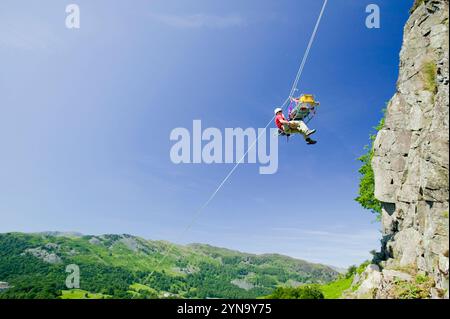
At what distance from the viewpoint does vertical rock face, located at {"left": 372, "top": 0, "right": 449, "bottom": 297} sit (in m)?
22.2

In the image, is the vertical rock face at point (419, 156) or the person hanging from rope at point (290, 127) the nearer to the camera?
the person hanging from rope at point (290, 127)

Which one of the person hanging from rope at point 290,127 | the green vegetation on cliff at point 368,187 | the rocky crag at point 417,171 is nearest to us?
the person hanging from rope at point 290,127

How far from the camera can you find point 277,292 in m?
34.1

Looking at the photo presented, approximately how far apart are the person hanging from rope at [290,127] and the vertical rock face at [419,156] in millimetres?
8819

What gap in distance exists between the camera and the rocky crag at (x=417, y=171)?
22.1m

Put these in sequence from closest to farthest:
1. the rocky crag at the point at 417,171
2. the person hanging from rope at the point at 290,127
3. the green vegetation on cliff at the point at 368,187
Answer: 1. the person hanging from rope at the point at 290,127
2. the rocky crag at the point at 417,171
3. the green vegetation on cliff at the point at 368,187

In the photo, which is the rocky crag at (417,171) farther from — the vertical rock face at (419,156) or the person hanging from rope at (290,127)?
the person hanging from rope at (290,127)

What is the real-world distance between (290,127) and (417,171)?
15.8 meters

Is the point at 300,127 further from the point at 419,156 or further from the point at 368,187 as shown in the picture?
the point at 368,187

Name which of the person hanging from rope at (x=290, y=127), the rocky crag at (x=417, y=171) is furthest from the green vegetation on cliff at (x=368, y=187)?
the person hanging from rope at (x=290, y=127)

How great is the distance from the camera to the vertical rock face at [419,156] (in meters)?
22.2
